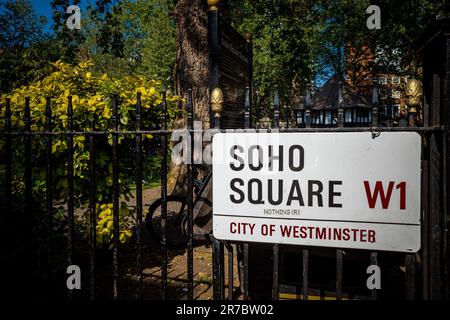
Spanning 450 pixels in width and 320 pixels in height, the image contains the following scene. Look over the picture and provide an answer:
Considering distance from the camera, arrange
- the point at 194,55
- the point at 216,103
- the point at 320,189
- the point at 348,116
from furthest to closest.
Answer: the point at 348,116
the point at 194,55
the point at 216,103
the point at 320,189

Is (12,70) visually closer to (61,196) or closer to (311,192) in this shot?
(61,196)

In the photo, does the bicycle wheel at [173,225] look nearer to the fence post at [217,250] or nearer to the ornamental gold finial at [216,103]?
the fence post at [217,250]

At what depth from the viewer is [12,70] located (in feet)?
41.5

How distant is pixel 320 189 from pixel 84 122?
3236 mm

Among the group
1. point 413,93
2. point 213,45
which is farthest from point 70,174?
point 413,93

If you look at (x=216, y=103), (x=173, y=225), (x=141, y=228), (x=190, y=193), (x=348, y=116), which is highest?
(x=348, y=116)

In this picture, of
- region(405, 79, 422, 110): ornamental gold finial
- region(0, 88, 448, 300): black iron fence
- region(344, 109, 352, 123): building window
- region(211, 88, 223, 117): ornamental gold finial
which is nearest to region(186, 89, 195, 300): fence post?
region(0, 88, 448, 300): black iron fence

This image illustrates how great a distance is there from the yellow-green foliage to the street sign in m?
2.34

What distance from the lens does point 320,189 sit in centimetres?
235

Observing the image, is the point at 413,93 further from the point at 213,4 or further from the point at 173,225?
the point at 173,225

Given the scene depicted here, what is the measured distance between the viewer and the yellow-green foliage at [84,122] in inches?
165

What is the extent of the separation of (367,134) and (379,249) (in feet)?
2.61

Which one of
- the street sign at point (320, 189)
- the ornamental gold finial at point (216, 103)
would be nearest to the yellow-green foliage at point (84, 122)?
the ornamental gold finial at point (216, 103)

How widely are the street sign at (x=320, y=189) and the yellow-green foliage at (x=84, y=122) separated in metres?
2.34
